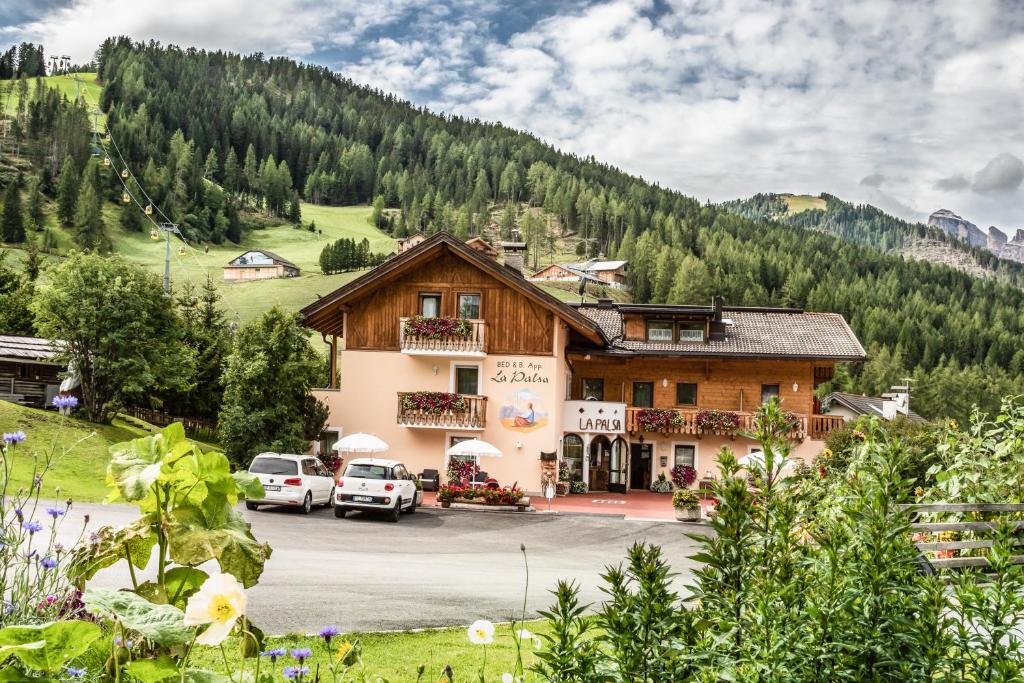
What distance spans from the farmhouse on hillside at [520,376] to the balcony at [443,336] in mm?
45

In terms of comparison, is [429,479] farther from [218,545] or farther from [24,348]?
[218,545]

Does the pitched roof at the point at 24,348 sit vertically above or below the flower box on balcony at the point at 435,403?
above

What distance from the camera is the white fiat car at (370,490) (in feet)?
70.4

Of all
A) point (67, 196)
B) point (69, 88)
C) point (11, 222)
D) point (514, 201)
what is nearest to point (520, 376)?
point (11, 222)

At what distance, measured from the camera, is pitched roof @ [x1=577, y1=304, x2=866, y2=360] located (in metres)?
31.9

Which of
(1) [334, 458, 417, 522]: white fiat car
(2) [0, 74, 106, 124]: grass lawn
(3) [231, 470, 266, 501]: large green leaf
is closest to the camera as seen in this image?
(3) [231, 470, 266, 501]: large green leaf

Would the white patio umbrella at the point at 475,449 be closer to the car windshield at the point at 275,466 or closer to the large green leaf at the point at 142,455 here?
the car windshield at the point at 275,466

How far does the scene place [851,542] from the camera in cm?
271

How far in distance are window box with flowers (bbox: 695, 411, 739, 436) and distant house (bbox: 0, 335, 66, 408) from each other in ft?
79.9

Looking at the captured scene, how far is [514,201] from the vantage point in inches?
6811

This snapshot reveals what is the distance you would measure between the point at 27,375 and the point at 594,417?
22504 mm

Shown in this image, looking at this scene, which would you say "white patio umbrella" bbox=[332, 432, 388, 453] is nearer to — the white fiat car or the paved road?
the paved road

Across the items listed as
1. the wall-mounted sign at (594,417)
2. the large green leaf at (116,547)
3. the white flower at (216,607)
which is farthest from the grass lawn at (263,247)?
the white flower at (216,607)

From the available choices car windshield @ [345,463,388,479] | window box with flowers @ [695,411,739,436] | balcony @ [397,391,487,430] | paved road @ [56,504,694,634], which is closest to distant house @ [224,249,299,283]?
balcony @ [397,391,487,430]
